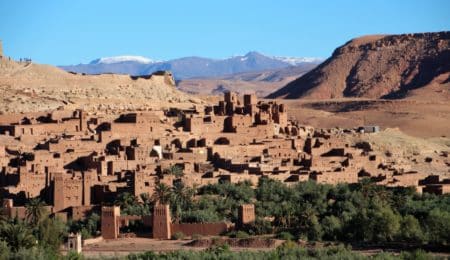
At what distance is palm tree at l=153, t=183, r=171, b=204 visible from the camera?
4788 cm

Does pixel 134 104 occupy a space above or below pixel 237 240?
above

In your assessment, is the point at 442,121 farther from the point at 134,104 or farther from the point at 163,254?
the point at 163,254

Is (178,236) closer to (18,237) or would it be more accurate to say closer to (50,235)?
(50,235)

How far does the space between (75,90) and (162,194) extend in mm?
25163

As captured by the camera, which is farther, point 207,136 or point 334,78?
point 334,78

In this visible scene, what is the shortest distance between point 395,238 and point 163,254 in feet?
28.5

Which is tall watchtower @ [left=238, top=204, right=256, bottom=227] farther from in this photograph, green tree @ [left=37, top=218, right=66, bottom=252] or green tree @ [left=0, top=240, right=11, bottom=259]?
green tree @ [left=0, top=240, right=11, bottom=259]

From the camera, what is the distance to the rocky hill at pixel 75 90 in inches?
2633

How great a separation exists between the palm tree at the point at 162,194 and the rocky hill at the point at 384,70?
6130 cm

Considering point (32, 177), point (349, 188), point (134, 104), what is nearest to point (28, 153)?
point (32, 177)

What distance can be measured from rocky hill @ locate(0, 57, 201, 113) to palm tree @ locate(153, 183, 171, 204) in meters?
17.3

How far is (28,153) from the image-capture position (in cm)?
5219

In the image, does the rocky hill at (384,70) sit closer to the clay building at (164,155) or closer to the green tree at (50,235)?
the clay building at (164,155)

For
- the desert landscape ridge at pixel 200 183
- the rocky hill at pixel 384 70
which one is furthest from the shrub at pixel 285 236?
the rocky hill at pixel 384 70
